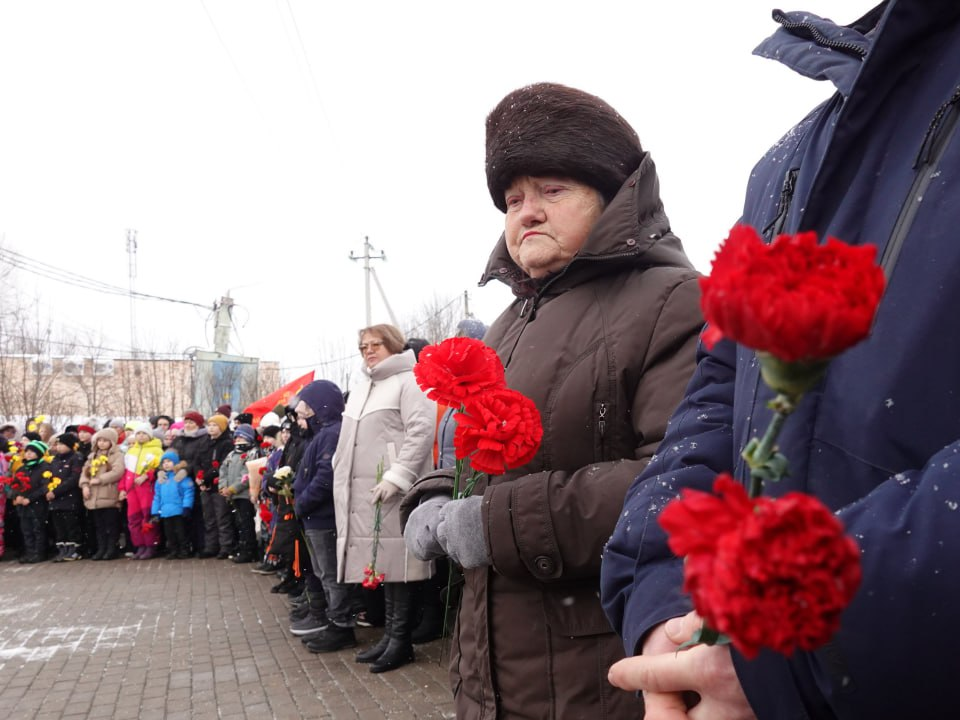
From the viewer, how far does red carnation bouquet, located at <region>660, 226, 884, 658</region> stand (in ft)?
1.71

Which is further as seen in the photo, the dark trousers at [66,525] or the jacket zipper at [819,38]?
the dark trousers at [66,525]

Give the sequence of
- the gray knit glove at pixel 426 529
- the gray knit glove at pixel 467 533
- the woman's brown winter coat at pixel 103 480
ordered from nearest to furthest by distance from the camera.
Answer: the gray knit glove at pixel 467 533 < the gray knit glove at pixel 426 529 < the woman's brown winter coat at pixel 103 480

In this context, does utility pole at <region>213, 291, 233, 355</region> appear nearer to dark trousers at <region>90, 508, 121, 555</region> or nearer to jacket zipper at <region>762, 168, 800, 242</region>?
dark trousers at <region>90, 508, 121, 555</region>

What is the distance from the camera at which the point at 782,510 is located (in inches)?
21.4

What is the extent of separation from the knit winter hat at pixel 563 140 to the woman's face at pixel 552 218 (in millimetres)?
33

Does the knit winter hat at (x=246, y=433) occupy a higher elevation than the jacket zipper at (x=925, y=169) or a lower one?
lower

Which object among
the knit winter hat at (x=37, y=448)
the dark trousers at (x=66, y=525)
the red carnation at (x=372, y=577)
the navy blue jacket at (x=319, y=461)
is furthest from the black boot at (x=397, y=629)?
the knit winter hat at (x=37, y=448)

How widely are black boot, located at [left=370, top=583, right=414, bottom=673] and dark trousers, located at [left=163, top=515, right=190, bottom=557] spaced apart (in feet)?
24.2

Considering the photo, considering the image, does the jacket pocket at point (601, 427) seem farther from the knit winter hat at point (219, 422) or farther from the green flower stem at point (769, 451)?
the knit winter hat at point (219, 422)

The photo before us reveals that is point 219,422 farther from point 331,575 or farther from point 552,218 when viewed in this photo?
point 552,218

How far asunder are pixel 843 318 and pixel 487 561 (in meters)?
1.52

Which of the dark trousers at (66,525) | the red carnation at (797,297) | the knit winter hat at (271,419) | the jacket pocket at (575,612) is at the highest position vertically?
the red carnation at (797,297)

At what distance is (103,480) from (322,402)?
7006mm

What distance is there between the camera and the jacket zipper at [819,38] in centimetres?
108
